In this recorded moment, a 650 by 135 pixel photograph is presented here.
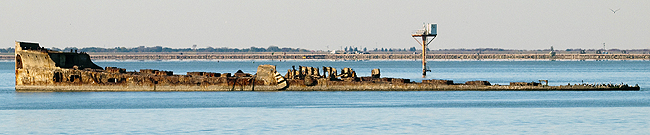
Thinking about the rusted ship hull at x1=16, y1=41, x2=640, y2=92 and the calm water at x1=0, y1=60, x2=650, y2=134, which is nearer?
the calm water at x1=0, y1=60, x2=650, y2=134

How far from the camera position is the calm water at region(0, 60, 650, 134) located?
33250 millimetres

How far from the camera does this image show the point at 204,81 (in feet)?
189

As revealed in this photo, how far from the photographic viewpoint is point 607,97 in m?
51.2

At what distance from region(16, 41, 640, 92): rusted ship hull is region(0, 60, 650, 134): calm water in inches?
46.6

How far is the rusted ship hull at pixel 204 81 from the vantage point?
56656 mm
